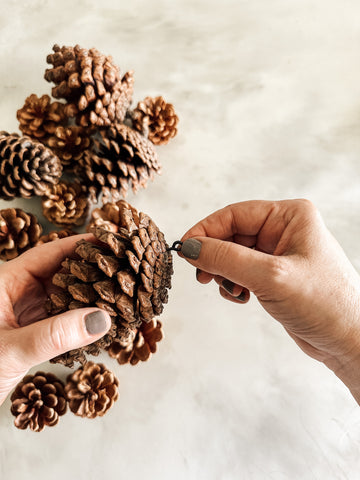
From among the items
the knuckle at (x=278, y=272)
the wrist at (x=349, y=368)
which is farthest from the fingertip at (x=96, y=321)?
the wrist at (x=349, y=368)

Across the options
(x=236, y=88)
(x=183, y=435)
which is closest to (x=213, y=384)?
(x=183, y=435)

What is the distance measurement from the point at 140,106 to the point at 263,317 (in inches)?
29.6

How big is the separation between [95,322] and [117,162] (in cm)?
48

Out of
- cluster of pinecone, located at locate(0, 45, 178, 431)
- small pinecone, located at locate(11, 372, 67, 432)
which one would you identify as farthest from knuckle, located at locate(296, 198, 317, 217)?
small pinecone, located at locate(11, 372, 67, 432)

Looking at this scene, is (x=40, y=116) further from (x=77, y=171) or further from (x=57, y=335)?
(x=57, y=335)

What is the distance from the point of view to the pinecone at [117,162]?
36.7 inches

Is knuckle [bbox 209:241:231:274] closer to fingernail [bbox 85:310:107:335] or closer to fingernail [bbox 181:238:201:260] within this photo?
fingernail [bbox 181:238:201:260]

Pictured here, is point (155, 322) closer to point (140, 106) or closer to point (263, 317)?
point (263, 317)

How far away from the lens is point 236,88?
1244 millimetres

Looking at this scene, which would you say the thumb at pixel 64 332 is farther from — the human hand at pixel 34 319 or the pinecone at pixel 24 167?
the pinecone at pixel 24 167

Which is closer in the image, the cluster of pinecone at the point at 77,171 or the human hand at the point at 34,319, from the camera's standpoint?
the human hand at the point at 34,319

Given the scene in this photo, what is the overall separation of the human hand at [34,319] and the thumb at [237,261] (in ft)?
0.74

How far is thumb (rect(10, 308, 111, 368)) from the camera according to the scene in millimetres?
625

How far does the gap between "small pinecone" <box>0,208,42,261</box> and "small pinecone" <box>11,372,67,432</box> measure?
0.35 m
